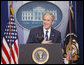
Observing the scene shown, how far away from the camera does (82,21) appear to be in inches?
162

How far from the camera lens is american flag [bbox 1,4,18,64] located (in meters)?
4.05

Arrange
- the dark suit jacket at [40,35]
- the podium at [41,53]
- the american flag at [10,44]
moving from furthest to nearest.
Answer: the american flag at [10,44] < the dark suit jacket at [40,35] < the podium at [41,53]

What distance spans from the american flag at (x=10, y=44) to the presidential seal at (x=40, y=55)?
1.73 metres

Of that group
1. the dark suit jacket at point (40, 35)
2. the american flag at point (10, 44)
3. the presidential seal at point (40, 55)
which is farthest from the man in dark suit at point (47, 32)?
the presidential seal at point (40, 55)

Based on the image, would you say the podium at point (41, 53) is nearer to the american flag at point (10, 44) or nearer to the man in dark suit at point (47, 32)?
the man in dark suit at point (47, 32)

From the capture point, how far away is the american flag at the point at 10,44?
4055mm

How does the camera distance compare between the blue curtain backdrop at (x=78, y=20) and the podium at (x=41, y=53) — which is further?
the blue curtain backdrop at (x=78, y=20)

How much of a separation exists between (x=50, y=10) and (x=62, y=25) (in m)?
0.42

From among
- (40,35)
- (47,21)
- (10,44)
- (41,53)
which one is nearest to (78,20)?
(47,21)

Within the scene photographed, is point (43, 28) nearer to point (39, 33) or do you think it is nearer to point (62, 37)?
point (39, 33)

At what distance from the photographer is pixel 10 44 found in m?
4.09

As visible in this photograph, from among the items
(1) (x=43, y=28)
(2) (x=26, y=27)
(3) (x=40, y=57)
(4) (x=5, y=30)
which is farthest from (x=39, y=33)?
(3) (x=40, y=57)

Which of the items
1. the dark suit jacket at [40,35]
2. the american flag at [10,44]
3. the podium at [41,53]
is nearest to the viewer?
the podium at [41,53]

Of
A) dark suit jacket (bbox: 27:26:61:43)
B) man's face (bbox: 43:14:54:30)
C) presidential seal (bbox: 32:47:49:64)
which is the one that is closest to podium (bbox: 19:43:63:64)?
presidential seal (bbox: 32:47:49:64)
